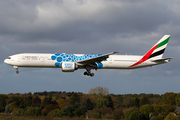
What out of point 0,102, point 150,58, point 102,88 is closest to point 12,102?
point 0,102

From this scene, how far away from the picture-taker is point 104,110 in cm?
11256

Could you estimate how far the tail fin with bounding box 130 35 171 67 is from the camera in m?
44.6

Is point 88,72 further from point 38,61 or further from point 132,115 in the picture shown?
point 132,115

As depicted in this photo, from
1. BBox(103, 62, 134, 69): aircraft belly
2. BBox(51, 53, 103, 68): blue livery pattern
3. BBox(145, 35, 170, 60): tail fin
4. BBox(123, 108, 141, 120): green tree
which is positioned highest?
BBox(145, 35, 170, 60): tail fin

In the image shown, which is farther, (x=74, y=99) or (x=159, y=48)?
(x=74, y=99)

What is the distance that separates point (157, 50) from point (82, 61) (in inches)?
716

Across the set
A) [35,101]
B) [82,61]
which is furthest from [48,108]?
[82,61]

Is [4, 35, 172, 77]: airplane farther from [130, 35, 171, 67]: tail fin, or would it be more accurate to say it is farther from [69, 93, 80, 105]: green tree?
[69, 93, 80, 105]: green tree

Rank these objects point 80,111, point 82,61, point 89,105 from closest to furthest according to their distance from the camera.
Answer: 1. point 82,61
2. point 80,111
3. point 89,105

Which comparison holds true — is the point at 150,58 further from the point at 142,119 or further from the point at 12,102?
the point at 12,102

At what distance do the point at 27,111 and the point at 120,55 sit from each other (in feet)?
294

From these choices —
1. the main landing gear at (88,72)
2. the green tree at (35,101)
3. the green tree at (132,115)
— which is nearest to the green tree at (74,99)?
the green tree at (35,101)


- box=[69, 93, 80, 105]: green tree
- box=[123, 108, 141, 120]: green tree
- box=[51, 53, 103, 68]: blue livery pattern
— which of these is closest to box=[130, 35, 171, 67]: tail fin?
box=[51, 53, 103, 68]: blue livery pattern

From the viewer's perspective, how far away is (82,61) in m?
39.0
